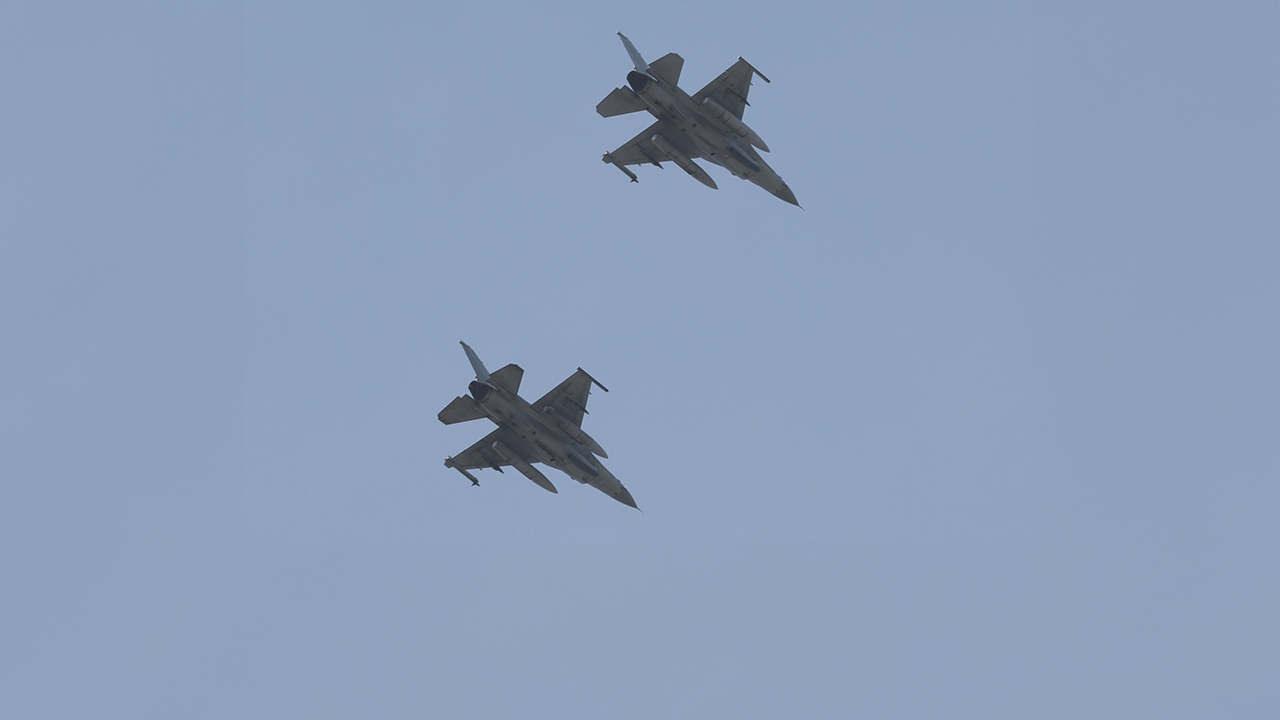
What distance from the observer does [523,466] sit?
70.4 m

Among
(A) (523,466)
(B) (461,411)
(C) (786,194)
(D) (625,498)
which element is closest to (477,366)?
(B) (461,411)

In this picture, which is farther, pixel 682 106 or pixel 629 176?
pixel 629 176

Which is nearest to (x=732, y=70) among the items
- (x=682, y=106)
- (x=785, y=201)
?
(x=682, y=106)

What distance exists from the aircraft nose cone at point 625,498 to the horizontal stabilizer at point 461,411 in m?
7.94

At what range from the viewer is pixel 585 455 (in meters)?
68.0

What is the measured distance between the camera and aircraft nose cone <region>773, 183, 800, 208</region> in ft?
228

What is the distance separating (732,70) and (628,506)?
22239mm

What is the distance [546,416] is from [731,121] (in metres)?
16.8

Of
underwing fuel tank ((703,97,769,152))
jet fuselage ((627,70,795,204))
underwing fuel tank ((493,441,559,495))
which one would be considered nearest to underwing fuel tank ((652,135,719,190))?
jet fuselage ((627,70,795,204))

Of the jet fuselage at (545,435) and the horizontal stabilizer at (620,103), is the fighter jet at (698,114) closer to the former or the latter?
the horizontal stabilizer at (620,103)

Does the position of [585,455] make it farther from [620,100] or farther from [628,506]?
[620,100]

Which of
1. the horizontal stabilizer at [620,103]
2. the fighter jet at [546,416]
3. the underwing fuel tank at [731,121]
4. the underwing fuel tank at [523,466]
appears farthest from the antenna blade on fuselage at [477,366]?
the underwing fuel tank at [731,121]

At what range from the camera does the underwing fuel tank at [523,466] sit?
70.2 metres

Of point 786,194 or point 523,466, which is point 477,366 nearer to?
point 523,466
